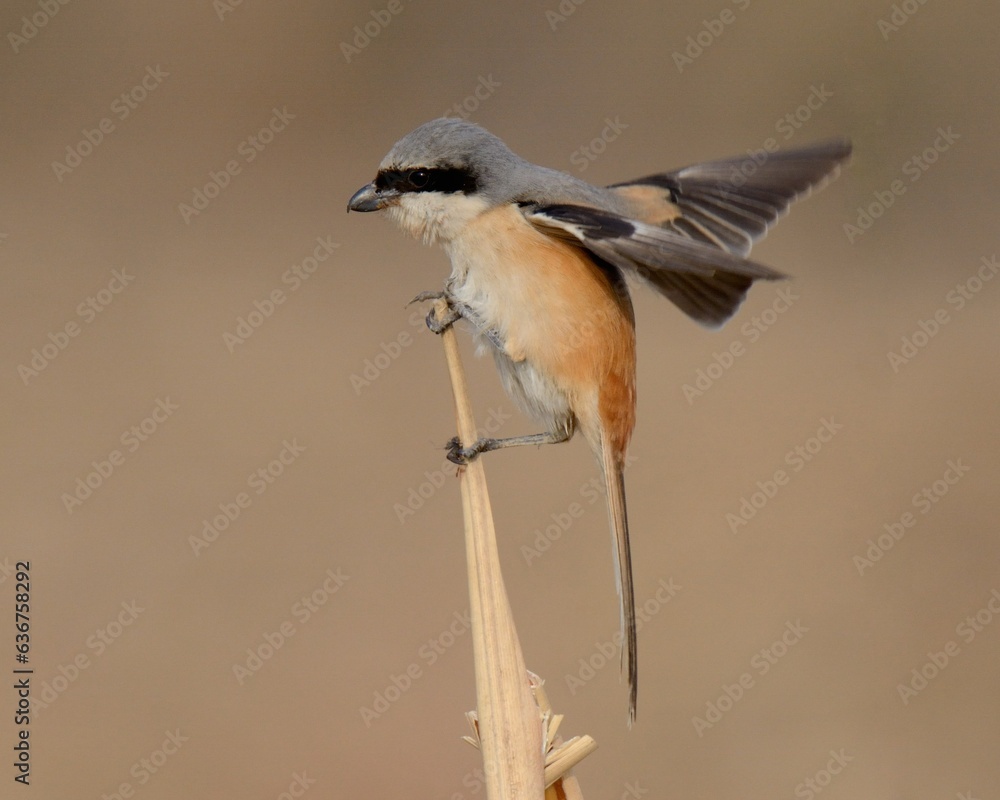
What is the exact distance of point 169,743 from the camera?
3582 mm

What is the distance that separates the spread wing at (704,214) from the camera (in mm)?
2072

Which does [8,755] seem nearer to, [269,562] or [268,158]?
[269,562]

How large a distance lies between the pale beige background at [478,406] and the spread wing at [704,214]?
94 centimetres

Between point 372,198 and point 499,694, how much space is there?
1226mm

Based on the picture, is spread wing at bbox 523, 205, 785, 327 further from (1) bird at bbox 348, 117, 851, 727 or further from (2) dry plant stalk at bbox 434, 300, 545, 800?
(2) dry plant stalk at bbox 434, 300, 545, 800

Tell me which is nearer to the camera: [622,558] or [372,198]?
[622,558]

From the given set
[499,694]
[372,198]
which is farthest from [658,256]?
[499,694]

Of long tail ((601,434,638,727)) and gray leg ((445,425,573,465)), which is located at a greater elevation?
gray leg ((445,425,573,465))

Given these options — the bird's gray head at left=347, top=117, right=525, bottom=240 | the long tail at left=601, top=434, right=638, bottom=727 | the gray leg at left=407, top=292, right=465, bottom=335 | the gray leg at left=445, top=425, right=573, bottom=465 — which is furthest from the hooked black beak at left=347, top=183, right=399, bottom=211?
the long tail at left=601, top=434, right=638, bottom=727

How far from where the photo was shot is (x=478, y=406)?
5.19 metres

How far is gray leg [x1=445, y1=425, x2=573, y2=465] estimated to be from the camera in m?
1.60

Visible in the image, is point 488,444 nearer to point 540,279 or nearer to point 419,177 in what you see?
point 540,279

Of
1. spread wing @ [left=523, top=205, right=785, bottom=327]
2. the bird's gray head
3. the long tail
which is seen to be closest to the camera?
the long tail

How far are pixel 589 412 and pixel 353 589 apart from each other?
2213mm
